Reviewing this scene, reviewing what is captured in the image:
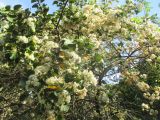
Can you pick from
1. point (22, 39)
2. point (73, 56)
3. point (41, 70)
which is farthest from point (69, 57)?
point (22, 39)

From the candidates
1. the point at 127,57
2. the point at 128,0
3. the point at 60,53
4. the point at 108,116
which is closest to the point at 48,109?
the point at 60,53

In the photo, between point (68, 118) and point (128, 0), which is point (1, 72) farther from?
point (128, 0)

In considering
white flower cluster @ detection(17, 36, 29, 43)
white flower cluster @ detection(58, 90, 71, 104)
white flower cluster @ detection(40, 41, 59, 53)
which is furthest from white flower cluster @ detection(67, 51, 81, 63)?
white flower cluster @ detection(17, 36, 29, 43)

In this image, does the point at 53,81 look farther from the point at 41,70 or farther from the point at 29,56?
the point at 29,56

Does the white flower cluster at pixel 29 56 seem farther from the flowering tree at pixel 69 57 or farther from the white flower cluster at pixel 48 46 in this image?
the white flower cluster at pixel 48 46

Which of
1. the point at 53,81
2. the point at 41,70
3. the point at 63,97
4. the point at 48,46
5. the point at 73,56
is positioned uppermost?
the point at 48,46

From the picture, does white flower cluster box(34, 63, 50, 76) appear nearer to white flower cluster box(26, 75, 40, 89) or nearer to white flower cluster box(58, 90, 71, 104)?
white flower cluster box(26, 75, 40, 89)

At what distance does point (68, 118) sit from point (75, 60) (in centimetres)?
262

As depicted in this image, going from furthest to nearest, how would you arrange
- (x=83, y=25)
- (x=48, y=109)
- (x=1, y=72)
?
(x=83, y=25) → (x=1, y=72) → (x=48, y=109)

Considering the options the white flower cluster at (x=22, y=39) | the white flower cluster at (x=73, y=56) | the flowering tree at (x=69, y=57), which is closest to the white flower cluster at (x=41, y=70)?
the flowering tree at (x=69, y=57)

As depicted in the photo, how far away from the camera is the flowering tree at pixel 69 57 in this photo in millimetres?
4754

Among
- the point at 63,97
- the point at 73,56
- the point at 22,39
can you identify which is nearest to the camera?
the point at 63,97

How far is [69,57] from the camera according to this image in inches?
189

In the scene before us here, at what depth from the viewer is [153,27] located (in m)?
8.18
